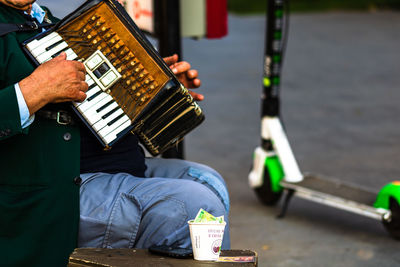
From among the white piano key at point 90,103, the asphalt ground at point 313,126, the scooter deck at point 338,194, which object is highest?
the white piano key at point 90,103

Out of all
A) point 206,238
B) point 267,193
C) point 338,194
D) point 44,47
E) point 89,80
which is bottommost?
point 267,193

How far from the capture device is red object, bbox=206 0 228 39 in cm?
412

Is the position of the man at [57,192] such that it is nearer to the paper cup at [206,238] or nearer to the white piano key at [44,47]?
the white piano key at [44,47]

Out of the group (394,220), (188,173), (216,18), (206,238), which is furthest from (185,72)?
(394,220)

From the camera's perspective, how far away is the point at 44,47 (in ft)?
7.48

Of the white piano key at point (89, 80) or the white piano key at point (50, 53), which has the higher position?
the white piano key at point (50, 53)

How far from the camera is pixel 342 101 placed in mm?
7992

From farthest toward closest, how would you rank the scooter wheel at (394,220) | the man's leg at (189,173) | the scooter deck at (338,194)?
the scooter deck at (338,194)
the scooter wheel at (394,220)
the man's leg at (189,173)

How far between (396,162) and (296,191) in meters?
1.70

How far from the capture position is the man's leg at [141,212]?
2250 millimetres

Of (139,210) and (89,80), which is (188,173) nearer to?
(139,210)

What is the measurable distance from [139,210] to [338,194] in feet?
6.88

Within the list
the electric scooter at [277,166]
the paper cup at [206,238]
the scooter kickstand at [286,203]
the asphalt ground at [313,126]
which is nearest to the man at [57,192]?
the paper cup at [206,238]

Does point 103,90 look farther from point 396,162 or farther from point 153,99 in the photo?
point 396,162
